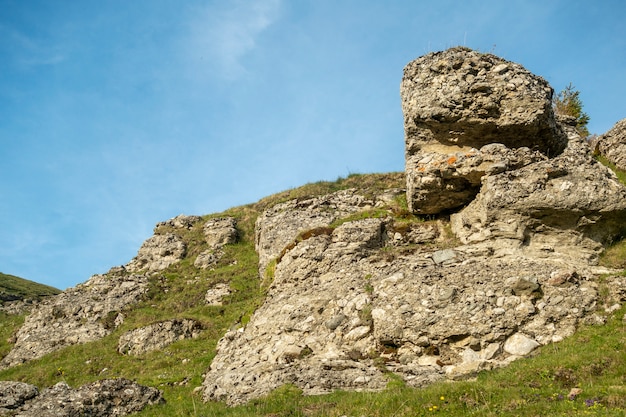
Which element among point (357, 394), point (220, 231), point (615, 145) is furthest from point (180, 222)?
point (357, 394)

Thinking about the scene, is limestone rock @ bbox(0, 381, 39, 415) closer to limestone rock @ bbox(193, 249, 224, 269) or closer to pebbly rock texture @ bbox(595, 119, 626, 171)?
limestone rock @ bbox(193, 249, 224, 269)

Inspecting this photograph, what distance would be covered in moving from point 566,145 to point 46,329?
127 feet

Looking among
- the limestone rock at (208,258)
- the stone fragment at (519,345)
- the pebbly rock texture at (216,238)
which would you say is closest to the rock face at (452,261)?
the stone fragment at (519,345)

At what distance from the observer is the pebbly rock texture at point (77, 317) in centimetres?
3622

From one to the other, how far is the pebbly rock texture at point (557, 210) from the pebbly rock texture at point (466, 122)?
87.2 inches

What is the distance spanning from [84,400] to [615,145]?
34324 millimetres

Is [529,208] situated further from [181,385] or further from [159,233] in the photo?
[159,233]

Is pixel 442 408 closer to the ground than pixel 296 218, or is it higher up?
closer to the ground

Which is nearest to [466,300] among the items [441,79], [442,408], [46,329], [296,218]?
[442,408]

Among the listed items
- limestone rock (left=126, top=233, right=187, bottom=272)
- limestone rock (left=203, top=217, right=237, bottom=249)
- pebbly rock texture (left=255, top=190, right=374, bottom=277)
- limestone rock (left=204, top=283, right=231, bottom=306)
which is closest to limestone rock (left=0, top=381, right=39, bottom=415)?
pebbly rock texture (left=255, top=190, right=374, bottom=277)

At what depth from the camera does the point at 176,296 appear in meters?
40.9

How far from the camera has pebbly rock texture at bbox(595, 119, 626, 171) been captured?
32.1 meters

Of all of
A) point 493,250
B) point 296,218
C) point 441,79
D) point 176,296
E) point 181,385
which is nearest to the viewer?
point 493,250

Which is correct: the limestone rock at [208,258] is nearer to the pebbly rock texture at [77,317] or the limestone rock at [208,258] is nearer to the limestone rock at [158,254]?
the limestone rock at [158,254]
